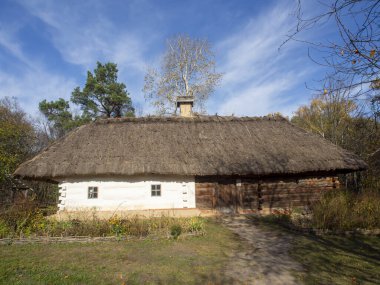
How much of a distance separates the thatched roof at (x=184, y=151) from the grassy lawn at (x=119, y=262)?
16.2 ft

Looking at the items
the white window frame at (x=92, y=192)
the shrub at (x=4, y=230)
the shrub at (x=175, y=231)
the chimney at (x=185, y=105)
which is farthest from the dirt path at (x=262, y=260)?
the chimney at (x=185, y=105)

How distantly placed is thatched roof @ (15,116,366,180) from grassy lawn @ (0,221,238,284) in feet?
16.2

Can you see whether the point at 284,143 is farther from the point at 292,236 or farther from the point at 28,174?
the point at 28,174

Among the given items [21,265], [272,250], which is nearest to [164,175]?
[272,250]

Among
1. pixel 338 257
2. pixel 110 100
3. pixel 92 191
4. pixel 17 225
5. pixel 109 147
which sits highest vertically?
pixel 110 100

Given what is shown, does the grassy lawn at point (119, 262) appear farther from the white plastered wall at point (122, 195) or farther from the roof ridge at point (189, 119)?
the roof ridge at point (189, 119)

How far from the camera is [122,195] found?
13.9m

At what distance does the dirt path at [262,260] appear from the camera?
20.5 ft

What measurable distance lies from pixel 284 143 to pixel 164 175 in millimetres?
6775

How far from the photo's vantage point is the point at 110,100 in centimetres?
2906

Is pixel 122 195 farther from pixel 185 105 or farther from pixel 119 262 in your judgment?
pixel 185 105

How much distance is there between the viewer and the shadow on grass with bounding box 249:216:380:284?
6301 millimetres

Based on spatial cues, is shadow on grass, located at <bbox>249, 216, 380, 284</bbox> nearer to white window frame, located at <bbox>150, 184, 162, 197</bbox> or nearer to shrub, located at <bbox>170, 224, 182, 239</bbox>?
shrub, located at <bbox>170, 224, 182, 239</bbox>

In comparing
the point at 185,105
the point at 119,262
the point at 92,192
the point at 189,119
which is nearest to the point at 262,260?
the point at 119,262
